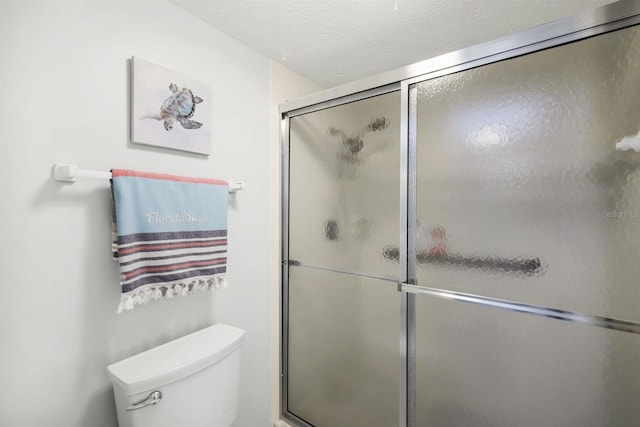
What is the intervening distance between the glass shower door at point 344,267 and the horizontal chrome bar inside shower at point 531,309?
0.45 feet

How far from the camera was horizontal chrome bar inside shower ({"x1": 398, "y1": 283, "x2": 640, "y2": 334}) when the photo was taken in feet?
2.78

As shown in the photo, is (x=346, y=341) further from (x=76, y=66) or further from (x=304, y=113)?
(x=76, y=66)

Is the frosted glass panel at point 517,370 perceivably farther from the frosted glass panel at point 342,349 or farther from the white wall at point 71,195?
the white wall at point 71,195

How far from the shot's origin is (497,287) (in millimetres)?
1033

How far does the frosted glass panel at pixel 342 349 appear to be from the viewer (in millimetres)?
1319

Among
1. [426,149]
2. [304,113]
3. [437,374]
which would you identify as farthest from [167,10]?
[437,374]

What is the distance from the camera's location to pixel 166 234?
3.58 ft

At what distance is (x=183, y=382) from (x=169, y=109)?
1021 millimetres

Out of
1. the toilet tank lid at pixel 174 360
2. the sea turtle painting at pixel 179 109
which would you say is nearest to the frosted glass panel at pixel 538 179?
the toilet tank lid at pixel 174 360

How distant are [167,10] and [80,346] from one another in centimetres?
130

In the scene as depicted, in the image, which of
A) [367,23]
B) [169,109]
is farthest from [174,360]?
[367,23]

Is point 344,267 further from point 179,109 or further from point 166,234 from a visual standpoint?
point 179,109

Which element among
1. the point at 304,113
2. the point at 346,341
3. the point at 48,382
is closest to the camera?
the point at 48,382

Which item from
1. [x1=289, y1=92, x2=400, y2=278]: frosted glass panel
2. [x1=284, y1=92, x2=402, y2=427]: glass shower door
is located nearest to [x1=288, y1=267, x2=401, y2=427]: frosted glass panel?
[x1=284, y1=92, x2=402, y2=427]: glass shower door
